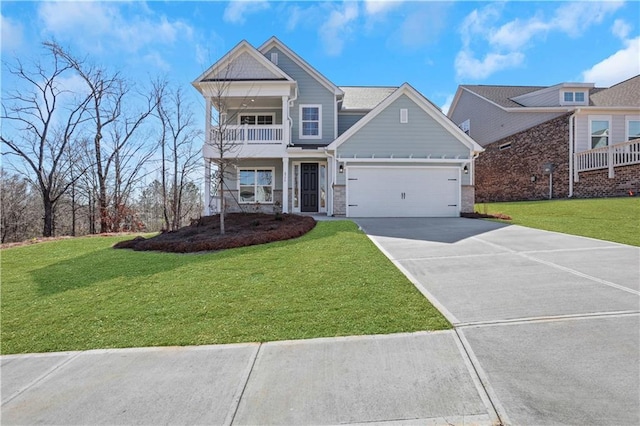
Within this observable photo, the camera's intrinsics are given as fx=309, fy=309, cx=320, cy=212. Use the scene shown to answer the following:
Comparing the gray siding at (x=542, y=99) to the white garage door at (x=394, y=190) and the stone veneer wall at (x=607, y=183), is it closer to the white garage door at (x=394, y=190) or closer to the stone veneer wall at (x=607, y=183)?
the stone veneer wall at (x=607, y=183)

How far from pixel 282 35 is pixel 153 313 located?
15.5m

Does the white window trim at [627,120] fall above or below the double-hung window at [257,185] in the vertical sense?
above

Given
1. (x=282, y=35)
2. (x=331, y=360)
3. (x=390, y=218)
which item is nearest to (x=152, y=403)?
(x=331, y=360)

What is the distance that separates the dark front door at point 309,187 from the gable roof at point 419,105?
6.37 feet

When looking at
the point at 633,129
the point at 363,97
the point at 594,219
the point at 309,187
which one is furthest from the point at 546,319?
the point at 633,129

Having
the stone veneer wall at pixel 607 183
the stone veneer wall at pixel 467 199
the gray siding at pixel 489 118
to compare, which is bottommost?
the stone veneer wall at pixel 467 199

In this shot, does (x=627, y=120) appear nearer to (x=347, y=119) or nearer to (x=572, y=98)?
(x=572, y=98)

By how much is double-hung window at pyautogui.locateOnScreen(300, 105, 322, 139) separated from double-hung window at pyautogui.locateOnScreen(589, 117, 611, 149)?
15.5m

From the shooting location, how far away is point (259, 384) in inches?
101

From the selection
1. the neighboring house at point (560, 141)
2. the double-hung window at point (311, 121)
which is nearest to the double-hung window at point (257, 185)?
the double-hung window at point (311, 121)

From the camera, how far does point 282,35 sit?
1559 centimetres

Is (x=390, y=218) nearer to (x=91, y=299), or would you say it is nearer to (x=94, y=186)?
(x=91, y=299)

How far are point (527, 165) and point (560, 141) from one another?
222 centimetres

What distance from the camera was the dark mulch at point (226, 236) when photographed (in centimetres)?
791
